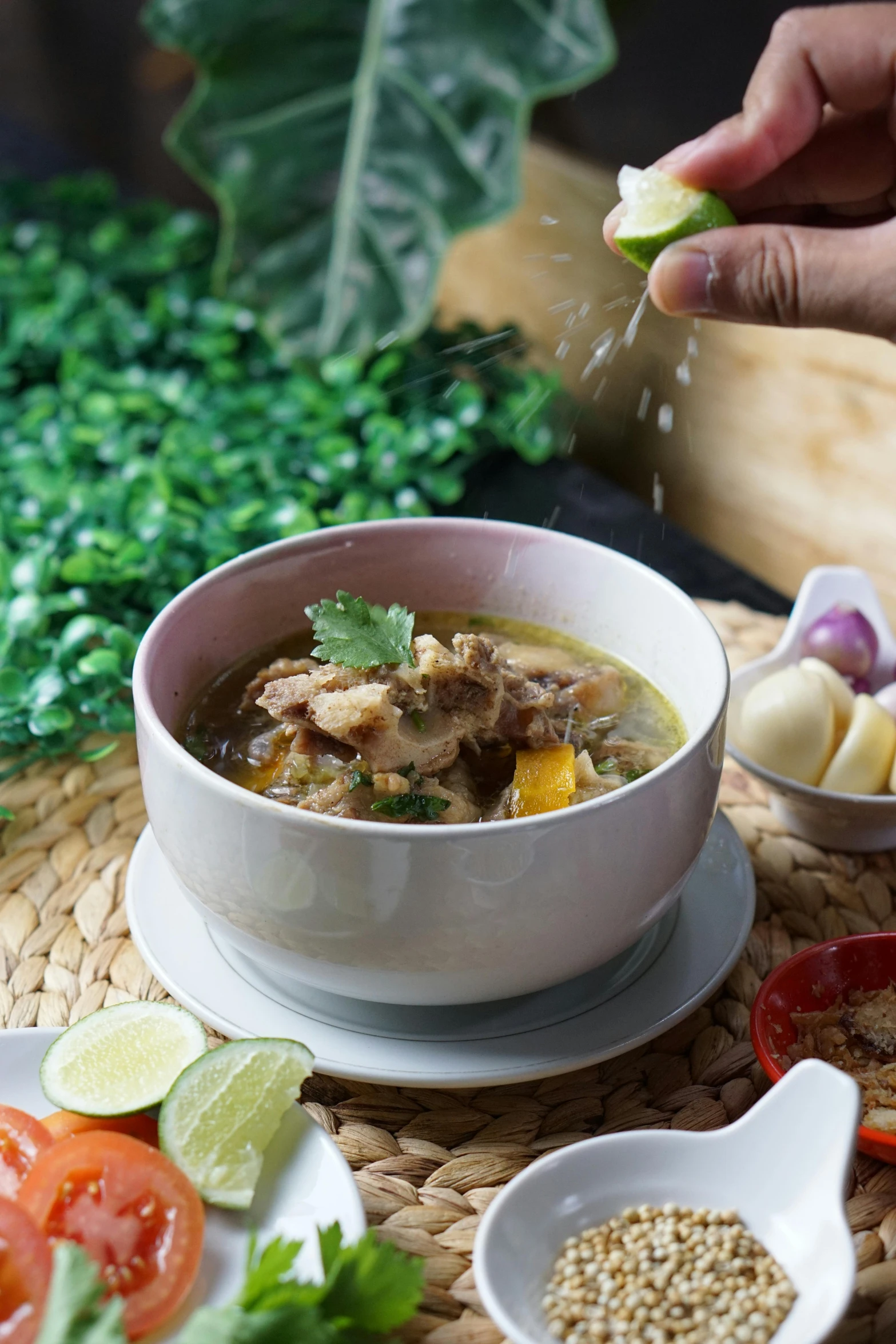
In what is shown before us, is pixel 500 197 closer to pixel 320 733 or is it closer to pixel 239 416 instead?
pixel 239 416

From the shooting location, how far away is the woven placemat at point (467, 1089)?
4.62ft

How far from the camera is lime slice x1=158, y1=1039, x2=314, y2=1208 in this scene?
1.33 m

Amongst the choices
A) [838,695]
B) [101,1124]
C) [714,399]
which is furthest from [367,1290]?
[714,399]

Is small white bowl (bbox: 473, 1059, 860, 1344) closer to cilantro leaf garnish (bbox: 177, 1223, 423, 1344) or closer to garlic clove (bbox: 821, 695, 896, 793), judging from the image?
cilantro leaf garnish (bbox: 177, 1223, 423, 1344)

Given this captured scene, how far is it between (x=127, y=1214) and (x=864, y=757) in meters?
1.27

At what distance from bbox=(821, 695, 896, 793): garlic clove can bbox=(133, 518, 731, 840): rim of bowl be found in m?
0.37

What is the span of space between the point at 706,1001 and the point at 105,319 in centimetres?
284

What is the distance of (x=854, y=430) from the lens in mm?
3139

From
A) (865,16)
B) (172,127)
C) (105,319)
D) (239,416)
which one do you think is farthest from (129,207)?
(865,16)

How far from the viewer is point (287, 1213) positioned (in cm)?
132

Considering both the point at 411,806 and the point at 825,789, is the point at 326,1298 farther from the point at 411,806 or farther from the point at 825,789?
the point at 825,789

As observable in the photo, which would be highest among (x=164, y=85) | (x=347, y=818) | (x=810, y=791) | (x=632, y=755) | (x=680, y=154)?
(x=680, y=154)

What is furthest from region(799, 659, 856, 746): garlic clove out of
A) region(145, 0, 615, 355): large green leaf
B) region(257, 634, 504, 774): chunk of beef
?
region(145, 0, 615, 355): large green leaf

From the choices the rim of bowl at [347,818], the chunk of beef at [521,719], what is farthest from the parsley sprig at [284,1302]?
the chunk of beef at [521,719]
